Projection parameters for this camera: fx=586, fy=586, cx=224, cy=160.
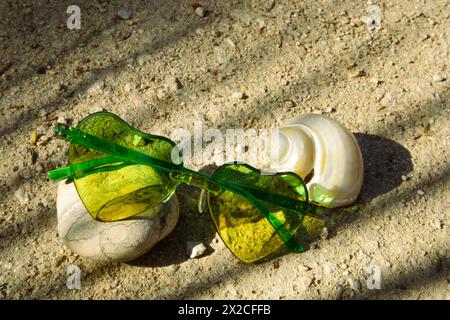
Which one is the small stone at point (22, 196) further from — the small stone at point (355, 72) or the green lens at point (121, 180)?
the small stone at point (355, 72)

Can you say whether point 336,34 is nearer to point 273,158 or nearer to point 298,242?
point 273,158

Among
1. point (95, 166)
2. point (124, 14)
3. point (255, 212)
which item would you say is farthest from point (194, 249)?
point (124, 14)

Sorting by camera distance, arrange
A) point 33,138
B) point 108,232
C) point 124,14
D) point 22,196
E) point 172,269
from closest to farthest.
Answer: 1. point 108,232
2. point 172,269
3. point 22,196
4. point 33,138
5. point 124,14

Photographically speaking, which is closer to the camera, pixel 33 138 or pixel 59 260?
pixel 59 260

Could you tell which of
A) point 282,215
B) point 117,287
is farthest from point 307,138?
point 117,287

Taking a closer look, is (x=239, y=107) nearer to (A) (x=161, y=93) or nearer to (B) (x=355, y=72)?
(A) (x=161, y=93)

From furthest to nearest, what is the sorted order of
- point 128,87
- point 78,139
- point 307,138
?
point 128,87
point 307,138
point 78,139
